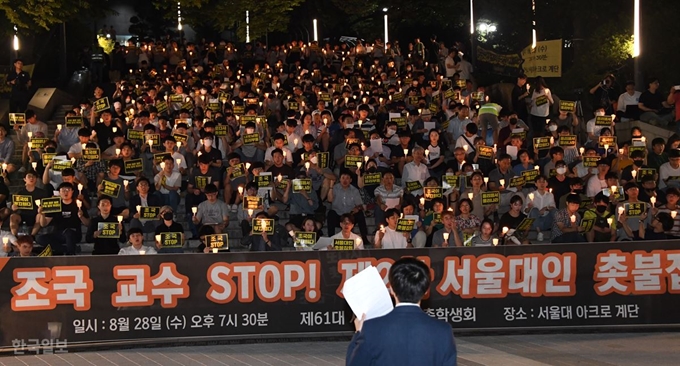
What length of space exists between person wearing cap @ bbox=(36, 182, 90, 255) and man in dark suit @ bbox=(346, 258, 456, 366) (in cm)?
1008

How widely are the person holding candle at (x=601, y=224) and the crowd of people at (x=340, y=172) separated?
0.07 feet

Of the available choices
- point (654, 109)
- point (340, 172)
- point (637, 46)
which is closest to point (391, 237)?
point (340, 172)

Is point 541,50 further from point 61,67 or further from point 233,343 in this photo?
point 233,343

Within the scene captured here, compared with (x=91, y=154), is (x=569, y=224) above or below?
below

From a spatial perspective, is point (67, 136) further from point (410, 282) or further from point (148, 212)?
point (410, 282)

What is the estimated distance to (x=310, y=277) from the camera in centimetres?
1224

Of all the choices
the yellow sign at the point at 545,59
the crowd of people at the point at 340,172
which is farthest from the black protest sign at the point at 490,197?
the yellow sign at the point at 545,59

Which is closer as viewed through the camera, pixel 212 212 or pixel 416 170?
pixel 212 212

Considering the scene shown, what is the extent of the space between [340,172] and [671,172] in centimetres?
539

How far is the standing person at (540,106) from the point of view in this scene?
69.1 feet

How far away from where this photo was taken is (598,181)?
16.5 meters

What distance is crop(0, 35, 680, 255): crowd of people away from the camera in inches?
576

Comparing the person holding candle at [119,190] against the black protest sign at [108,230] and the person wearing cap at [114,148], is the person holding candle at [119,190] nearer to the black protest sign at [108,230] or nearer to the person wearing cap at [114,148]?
the person wearing cap at [114,148]

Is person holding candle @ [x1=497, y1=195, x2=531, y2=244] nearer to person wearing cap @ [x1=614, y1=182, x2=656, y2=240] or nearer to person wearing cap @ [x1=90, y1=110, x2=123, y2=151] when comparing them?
→ person wearing cap @ [x1=614, y1=182, x2=656, y2=240]
